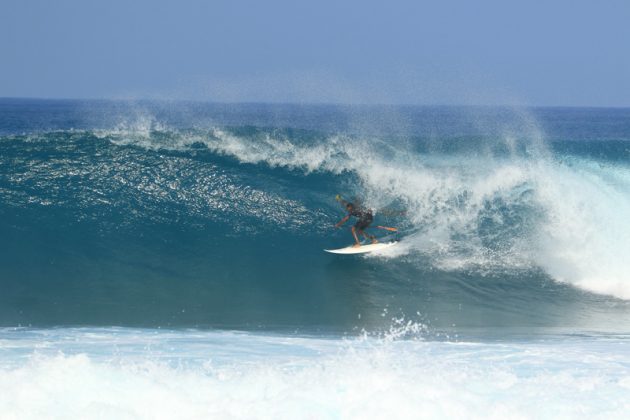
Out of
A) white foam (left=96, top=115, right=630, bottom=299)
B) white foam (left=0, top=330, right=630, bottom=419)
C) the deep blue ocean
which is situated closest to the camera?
white foam (left=0, top=330, right=630, bottom=419)

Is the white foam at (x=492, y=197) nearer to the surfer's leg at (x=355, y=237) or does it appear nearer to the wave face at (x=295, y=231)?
the wave face at (x=295, y=231)

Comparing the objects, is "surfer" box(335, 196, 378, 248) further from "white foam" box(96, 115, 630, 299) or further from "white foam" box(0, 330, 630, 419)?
"white foam" box(0, 330, 630, 419)

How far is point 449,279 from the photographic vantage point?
38.7 ft

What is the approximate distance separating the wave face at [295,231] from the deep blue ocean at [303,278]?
4 cm

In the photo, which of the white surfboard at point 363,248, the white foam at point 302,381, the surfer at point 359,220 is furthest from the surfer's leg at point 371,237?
the white foam at point 302,381

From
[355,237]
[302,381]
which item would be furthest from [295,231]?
[302,381]

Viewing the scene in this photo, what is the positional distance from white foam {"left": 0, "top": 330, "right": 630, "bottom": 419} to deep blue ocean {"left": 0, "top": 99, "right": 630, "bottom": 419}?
0.03 meters

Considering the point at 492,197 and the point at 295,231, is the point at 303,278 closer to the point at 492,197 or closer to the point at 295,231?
the point at 295,231

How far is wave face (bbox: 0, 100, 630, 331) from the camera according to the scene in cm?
1055

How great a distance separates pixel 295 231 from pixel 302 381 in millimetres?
6699

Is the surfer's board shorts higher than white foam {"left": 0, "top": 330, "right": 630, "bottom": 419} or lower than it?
higher

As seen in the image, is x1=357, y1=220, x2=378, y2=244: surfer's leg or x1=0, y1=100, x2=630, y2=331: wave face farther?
x1=357, y1=220, x2=378, y2=244: surfer's leg

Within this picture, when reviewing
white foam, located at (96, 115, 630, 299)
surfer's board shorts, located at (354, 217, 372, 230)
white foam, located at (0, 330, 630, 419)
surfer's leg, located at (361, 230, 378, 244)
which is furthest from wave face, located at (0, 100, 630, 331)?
white foam, located at (0, 330, 630, 419)

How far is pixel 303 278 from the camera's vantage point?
39.1 ft
